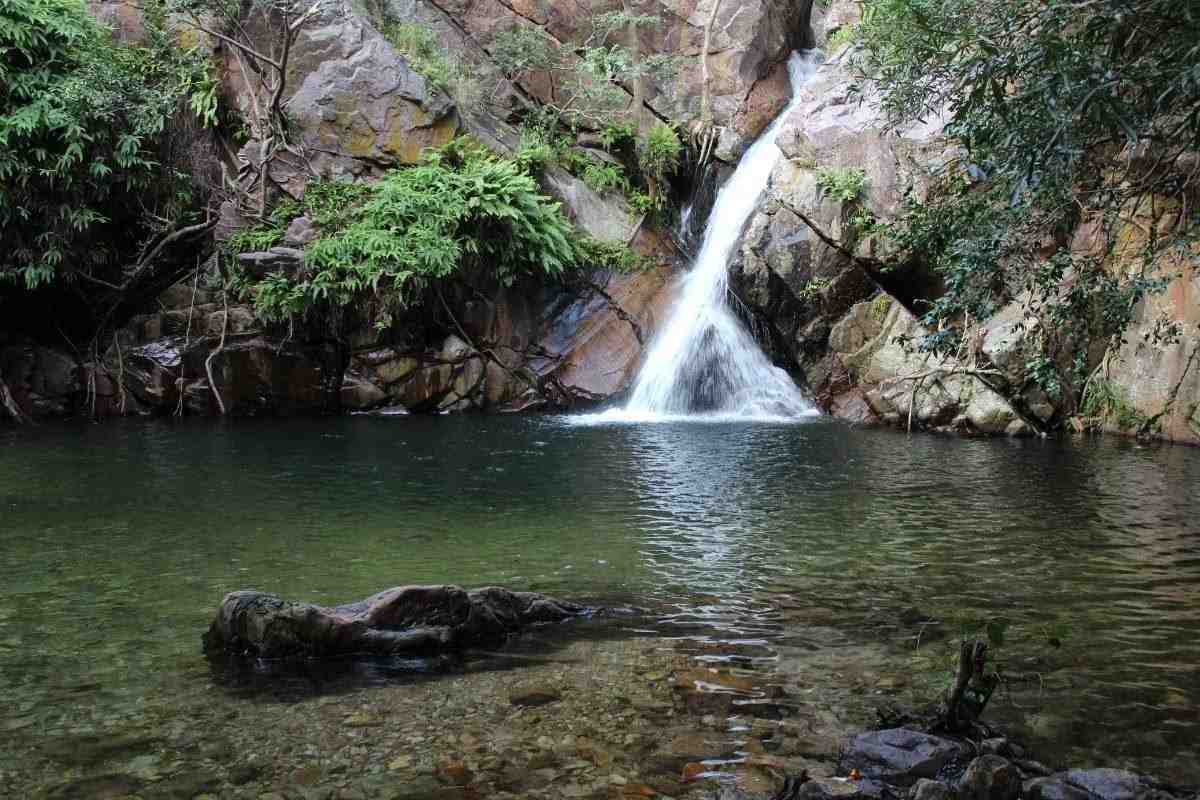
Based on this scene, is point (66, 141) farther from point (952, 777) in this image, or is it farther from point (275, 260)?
point (952, 777)

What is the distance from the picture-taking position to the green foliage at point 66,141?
1702 centimetres

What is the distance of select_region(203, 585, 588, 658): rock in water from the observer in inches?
219

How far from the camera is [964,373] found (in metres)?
17.1

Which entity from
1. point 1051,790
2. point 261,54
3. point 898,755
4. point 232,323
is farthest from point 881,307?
point 1051,790

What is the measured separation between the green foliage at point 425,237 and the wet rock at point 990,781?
16.1m

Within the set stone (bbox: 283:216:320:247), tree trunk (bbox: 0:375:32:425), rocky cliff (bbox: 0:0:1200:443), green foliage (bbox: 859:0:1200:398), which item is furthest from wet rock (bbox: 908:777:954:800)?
tree trunk (bbox: 0:375:32:425)

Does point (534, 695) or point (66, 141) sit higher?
point (66, 141)

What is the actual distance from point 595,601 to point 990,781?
351 centimetres

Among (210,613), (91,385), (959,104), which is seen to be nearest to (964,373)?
(959,104)

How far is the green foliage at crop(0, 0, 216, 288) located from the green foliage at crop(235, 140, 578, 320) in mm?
3137

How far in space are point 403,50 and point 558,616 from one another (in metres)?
19.9

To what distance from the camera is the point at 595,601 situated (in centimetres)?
685

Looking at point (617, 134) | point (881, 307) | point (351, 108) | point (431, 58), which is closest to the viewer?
point (881, 307)

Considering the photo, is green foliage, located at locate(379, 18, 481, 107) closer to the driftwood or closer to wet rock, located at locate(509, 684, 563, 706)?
wet rock, located at locate(509, 684, 563, 706)
